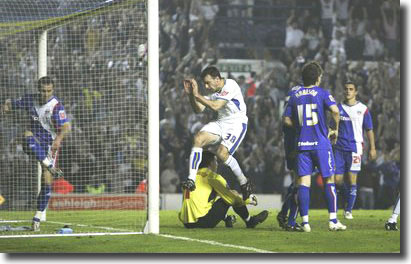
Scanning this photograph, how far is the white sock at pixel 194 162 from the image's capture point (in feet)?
36.3

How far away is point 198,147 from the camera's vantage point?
37.3 feet

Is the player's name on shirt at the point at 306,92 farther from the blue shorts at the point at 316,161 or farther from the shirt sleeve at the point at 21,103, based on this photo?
the shirt sleeve at the point at 21,103

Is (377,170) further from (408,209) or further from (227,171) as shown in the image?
(408,209)

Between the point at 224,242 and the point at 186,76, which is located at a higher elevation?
the point at 186,76

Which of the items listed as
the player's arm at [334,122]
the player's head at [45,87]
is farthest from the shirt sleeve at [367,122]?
the player's head at [45,87]

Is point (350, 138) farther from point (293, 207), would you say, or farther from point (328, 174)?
point (328, 174)

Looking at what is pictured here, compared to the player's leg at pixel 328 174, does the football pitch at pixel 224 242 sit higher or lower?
lower

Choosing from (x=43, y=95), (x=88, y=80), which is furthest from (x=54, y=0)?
(x=88, y=80)

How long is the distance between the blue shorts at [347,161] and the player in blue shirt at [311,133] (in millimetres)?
3704

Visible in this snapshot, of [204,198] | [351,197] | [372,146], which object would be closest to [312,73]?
[204,198]

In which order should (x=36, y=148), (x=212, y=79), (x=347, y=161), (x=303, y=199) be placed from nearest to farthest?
(x=303, y=199) → (x=36, y=148) → (x=212, y=79) → (x=347, y=161)

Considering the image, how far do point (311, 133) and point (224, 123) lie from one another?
155 centimetres

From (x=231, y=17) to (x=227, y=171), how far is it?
181 inches

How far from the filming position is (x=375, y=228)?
1152 centimetres
